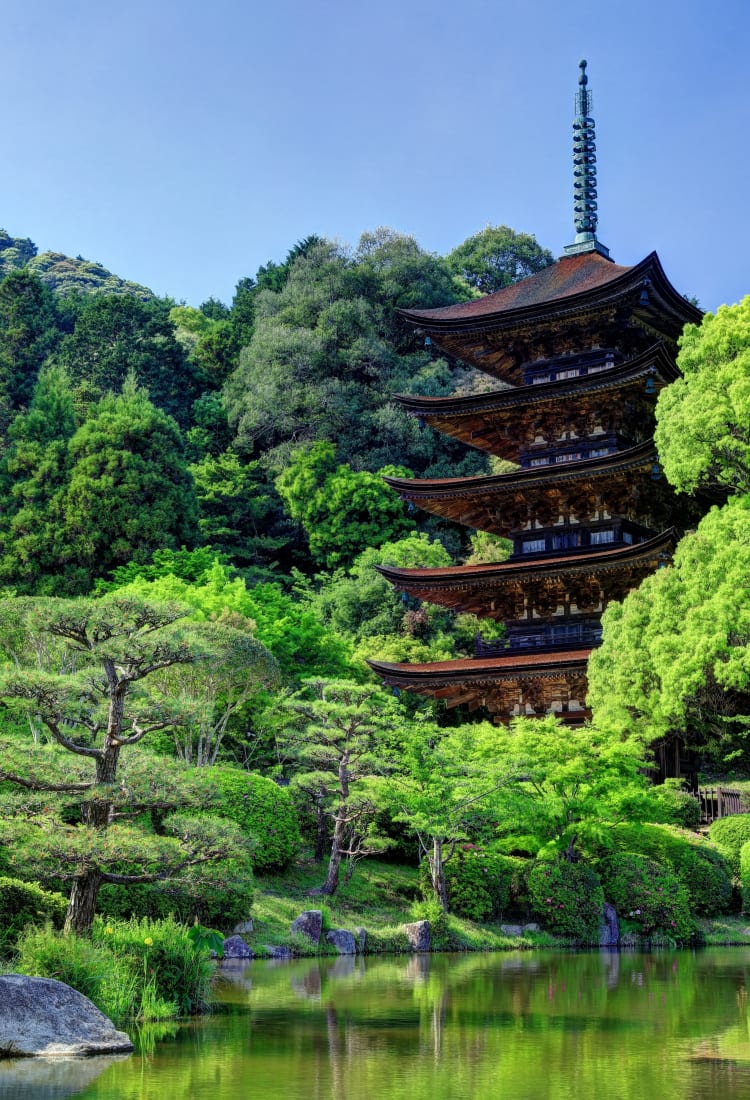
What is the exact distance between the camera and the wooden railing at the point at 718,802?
29016 millimetres

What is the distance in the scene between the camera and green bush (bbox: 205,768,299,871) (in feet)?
78.7

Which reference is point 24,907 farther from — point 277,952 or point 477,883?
point 477,883

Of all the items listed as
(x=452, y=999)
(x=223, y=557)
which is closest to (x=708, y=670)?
(x=452, y=999)

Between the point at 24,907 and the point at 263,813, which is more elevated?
the point at 263,813

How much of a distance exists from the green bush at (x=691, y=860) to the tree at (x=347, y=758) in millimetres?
5476

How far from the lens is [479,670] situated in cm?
3391

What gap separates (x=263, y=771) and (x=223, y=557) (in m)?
16.0

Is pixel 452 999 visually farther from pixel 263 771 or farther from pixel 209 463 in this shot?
pixel 209 463

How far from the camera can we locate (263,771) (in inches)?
1282

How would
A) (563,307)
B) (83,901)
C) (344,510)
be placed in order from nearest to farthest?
(83,901) → (563,307) → (344,510)

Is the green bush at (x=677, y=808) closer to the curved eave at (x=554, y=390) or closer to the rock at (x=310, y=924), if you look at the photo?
the rock at (x=310, y=924)

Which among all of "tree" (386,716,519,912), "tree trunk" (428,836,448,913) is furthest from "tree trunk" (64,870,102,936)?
"tree trunk" (428,836,448,913)

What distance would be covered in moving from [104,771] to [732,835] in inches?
651

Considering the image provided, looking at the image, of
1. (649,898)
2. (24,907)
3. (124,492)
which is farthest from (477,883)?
(124,492)
